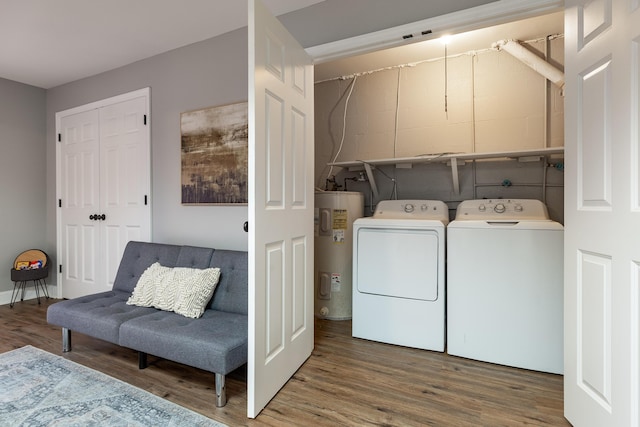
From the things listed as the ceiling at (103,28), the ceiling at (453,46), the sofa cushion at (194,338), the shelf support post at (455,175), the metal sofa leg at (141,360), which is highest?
the ceiling at (103,28)

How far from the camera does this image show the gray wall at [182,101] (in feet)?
8.89

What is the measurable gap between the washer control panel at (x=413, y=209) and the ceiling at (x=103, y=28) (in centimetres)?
174

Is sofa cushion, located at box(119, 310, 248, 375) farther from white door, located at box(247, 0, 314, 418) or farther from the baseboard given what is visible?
the baseboard

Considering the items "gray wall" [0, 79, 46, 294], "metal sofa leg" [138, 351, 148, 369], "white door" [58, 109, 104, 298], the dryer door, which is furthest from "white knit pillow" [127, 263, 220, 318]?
"gray wall" [0, 79, 46, 294]

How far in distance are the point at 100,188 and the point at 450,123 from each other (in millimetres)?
3661

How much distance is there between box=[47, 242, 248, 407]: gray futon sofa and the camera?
5.65ft

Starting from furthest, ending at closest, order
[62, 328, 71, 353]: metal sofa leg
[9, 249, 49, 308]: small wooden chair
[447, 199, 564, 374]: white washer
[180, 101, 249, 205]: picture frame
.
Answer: [9, 249, 49, 308]: small wooden chair < [180, 101, 249, 205]: picture frame < [62, 328, 71, 353]: metal sofa leg < [447, 199, 564, 374]: white washer

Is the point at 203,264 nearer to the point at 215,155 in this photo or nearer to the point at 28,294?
the point at 215,155

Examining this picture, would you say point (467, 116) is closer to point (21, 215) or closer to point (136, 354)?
point (136, 354)

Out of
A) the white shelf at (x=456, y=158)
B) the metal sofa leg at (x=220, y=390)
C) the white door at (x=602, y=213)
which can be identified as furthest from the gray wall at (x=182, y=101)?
the white door at (x=602, y=213)

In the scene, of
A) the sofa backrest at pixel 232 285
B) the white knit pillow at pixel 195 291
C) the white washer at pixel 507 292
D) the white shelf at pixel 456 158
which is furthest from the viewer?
the white shelf at pixel 456 158

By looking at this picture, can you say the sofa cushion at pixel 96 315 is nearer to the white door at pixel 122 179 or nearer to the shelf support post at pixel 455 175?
the white door at pixel 122 179

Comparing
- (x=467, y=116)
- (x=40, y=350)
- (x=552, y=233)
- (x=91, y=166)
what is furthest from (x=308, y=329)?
(x=91, y=166)

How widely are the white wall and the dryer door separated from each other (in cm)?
82
